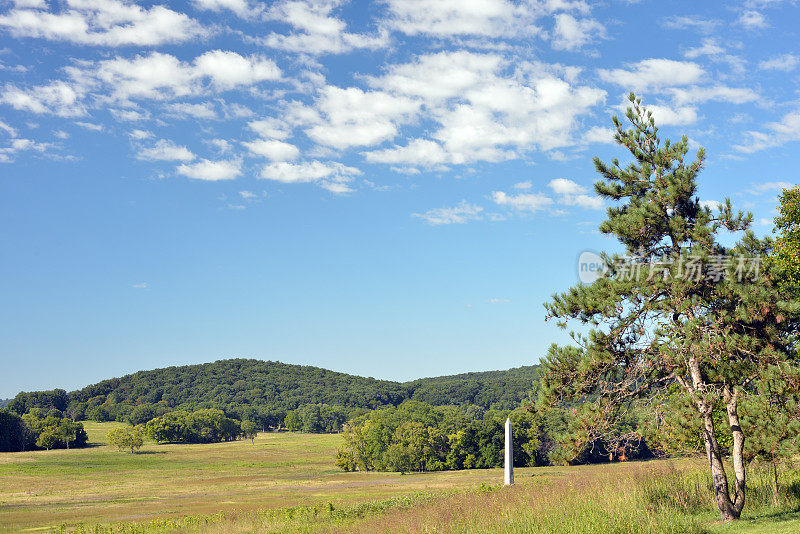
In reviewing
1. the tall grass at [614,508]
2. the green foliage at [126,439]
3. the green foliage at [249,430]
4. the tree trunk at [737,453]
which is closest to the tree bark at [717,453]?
the tree trunk at [737,453]

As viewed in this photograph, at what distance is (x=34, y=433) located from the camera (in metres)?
137

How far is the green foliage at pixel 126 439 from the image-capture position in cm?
13575

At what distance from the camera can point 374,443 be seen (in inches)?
4190

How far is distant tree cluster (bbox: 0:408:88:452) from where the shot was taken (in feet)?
439

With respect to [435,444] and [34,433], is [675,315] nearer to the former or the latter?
[435,444]

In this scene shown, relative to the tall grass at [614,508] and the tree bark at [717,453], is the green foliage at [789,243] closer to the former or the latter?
the tree bark at [717,453]

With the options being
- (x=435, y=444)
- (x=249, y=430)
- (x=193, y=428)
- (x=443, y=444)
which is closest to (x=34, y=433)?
(x=193, y=428)

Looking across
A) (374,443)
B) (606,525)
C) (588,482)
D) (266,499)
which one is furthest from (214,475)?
(606,525)

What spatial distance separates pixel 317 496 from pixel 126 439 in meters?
94.3

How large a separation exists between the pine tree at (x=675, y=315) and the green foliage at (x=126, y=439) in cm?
14280

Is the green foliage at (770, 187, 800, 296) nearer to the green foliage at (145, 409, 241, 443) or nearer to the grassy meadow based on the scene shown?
the grassy meadow

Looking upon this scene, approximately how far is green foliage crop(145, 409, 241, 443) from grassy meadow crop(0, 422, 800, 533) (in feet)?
18.4

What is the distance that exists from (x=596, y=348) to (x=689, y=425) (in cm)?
277

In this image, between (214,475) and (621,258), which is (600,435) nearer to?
(621,258)
